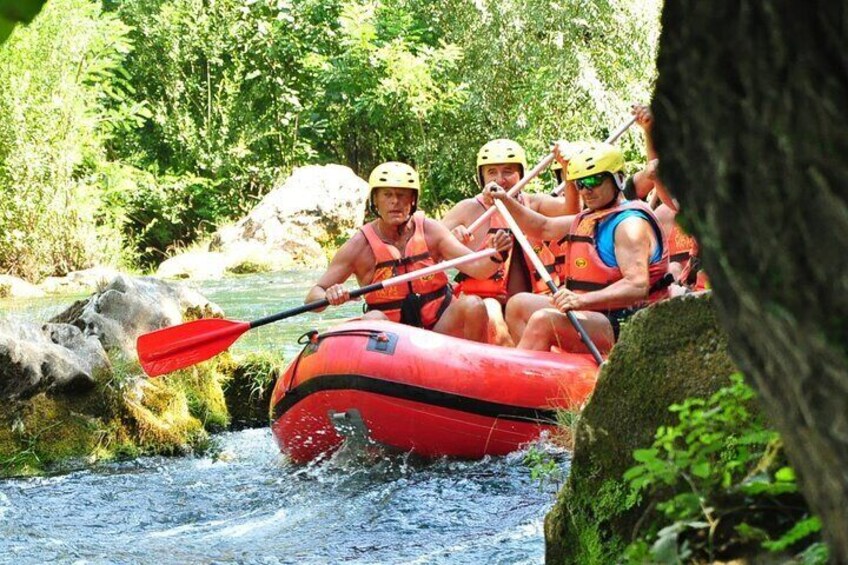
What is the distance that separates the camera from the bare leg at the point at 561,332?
5.69m

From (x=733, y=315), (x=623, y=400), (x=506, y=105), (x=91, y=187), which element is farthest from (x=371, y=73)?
(x=733, y=315)

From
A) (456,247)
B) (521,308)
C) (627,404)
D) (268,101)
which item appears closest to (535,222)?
(456,247)

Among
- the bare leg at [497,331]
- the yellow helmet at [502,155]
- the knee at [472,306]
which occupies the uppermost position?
the yellow helmet at [502,155]

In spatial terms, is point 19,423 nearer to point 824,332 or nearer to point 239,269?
point 824,332

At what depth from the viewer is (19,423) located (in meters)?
5.93

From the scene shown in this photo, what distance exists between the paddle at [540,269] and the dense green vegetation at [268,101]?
969 centimetres

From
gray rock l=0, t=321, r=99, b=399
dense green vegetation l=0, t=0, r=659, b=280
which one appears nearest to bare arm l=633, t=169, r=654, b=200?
gray rock l=0, t=321, r=99, b=399

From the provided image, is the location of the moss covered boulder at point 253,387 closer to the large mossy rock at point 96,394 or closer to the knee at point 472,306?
the large mossy rock at point 96,394

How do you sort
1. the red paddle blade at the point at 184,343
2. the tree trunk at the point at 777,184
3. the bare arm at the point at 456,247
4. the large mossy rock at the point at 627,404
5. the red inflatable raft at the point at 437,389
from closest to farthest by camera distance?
the tree trunk at the point at 777,184
the large mossy rock at the point at 627,404
the red inflatable raft at the point at 437,389
the red paddle blade at the point at 184,343
the bare arm at the point at 456,247

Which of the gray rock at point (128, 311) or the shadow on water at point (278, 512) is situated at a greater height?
the gray rock at point (128, 311)

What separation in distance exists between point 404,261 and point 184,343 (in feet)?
3.71

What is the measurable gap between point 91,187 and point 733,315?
15.7 meters

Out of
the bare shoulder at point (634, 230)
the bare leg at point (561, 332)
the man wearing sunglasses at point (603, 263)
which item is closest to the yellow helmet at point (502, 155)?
the man wearing sunglasses at point (603, 263)

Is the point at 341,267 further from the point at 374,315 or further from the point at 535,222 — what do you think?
the point at 535,222
